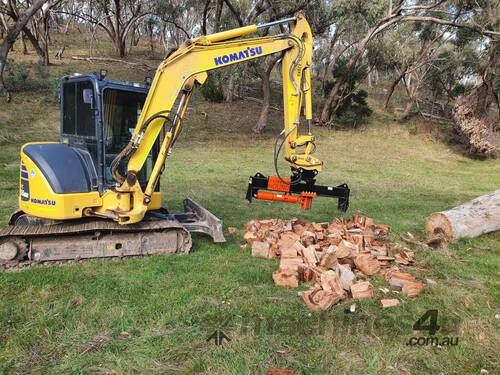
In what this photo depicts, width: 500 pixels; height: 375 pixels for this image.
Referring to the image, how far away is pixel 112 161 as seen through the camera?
→ 20.4ft

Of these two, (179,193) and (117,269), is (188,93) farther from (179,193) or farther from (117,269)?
(179,193)

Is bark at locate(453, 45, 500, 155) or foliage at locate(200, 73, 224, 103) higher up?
foliage at locate(200, 73, 224, 103)

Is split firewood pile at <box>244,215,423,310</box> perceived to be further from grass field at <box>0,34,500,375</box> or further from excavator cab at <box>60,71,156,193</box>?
excavator cab at <box>60,71,156,193</box>

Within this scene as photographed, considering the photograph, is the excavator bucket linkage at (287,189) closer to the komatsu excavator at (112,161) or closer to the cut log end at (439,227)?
the komatsu excavator at (112,161)

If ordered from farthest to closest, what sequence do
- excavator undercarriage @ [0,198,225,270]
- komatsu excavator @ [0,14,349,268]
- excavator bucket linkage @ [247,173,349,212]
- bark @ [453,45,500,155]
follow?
bark @ [453,45,500,155] < excavator bucket linkage @ [247,173,349,212] < komatsu excavator @ [0,14,349,268] < excavator undercarriage @ [0,198,225,270]

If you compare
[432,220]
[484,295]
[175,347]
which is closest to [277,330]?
[175,347]

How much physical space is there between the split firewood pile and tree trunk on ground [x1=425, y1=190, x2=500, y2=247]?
1152 millimetres

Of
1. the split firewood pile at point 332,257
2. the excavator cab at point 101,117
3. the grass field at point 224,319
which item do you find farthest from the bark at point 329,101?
the excavator cab at point 101,117

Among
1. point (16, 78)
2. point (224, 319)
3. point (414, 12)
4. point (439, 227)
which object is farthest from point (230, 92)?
point (224, 319)

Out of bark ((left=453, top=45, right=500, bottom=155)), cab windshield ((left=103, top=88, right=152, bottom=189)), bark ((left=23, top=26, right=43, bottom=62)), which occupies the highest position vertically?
bark ((left=23, top=26, right=43, bottom=62))

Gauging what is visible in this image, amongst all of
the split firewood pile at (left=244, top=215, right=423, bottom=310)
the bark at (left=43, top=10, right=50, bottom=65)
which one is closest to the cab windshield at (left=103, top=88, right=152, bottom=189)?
the split firewood pile at (left=244, top=215, right=423, bottom=310)

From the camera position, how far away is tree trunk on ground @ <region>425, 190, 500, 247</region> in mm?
8141

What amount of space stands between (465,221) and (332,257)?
402 cm

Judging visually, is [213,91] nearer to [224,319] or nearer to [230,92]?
[230,92]
